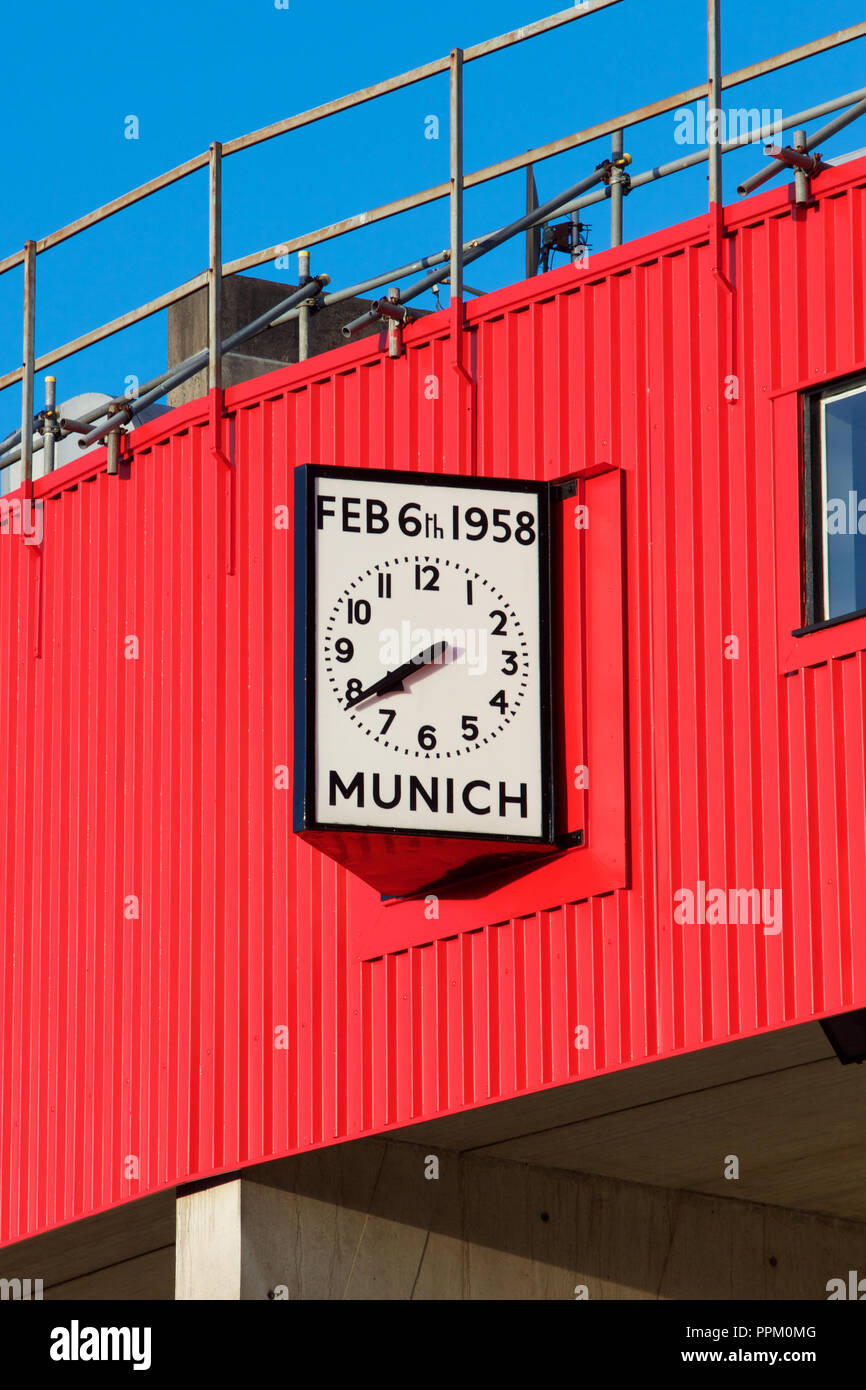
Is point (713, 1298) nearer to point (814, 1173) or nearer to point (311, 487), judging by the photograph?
point (814, 1173)

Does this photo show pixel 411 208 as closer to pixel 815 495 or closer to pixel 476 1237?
pixel 815 495

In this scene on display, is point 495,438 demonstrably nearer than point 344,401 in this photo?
Yes

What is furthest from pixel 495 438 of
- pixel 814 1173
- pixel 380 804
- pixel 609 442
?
pixel 814 1173

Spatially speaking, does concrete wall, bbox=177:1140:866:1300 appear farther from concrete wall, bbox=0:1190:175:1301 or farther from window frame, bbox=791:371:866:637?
window frame, bbox=791:371:866:637

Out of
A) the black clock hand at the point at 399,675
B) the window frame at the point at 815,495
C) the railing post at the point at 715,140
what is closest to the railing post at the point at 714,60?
the railing post at the point at 715,140

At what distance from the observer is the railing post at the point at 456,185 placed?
17.1 metres

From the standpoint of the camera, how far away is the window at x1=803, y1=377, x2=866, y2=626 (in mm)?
14586

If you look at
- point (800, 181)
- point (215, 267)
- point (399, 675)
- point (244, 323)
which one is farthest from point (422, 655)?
point (244, 323)

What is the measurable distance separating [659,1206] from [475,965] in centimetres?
434

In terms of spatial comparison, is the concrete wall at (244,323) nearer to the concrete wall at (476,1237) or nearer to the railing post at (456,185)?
the railing post at (456,185)

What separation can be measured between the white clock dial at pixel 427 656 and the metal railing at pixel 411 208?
241 cm

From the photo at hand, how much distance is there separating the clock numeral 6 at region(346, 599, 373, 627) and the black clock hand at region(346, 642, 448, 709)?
393 millimetres

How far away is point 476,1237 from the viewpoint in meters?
18.3
